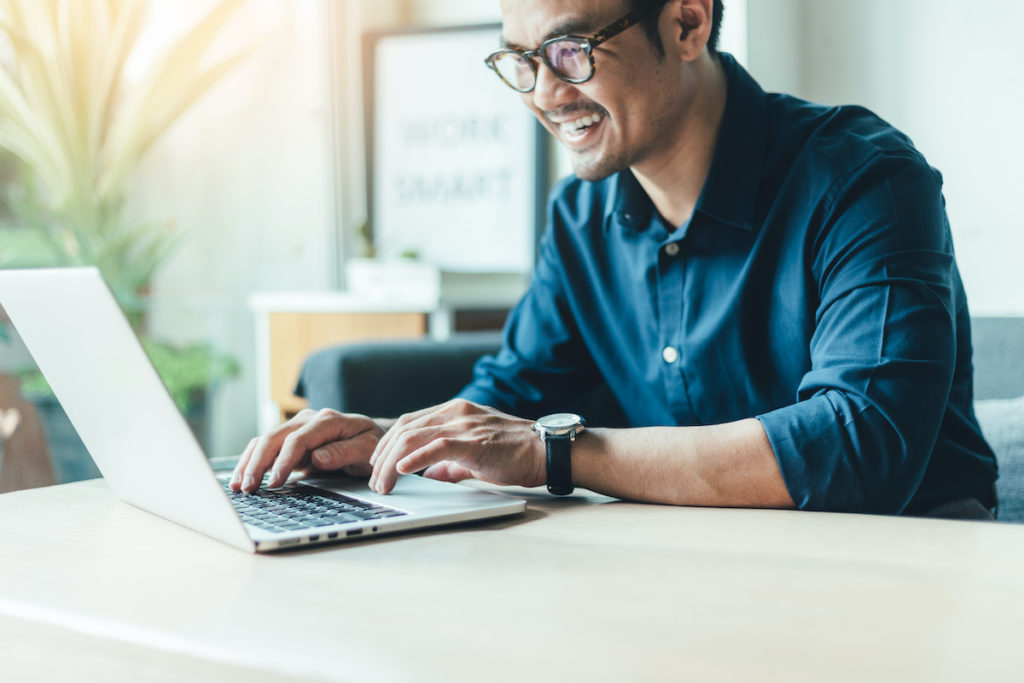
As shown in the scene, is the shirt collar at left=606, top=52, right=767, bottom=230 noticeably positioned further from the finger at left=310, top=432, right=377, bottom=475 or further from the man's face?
the finger at left=310, top=432, right=377, bottom=475

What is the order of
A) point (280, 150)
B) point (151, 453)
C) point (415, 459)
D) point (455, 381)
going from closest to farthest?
point (151, 453) < point (415, 459) < point (455, 381) < point (280, 150)

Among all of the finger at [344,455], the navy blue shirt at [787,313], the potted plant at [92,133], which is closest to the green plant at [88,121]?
the potted plant at [92,133]

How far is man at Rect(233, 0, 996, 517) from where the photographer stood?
0.89 meters

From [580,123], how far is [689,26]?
19 centimetres

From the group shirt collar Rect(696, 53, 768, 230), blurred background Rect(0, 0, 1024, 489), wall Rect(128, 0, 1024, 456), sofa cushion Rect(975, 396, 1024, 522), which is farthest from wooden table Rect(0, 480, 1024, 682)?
wall Rect(128, 0, 1024, 456)

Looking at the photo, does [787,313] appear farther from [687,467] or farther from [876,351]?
[687,467]

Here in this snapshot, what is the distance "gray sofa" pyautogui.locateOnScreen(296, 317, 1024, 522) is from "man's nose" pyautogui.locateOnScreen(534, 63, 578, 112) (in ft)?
1.79

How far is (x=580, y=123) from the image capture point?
4.34 ft

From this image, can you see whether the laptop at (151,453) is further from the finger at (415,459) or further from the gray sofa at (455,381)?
the gray sofa at (455,381)

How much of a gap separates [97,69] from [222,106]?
0.58 metres

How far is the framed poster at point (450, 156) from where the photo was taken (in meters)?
3.11

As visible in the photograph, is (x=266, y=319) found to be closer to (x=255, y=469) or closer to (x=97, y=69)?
(x=97, y=69)

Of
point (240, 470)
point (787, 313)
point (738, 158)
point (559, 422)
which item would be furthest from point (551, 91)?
point (240, 470)

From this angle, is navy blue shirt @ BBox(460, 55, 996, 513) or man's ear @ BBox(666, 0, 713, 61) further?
man's ear @ BBox(666, 0, 713, 61)
